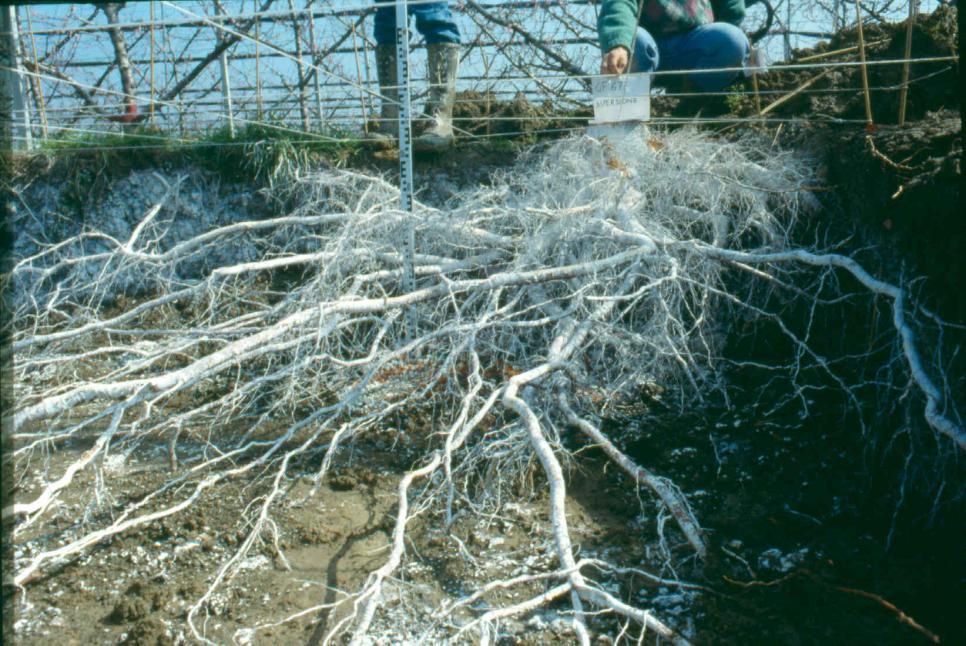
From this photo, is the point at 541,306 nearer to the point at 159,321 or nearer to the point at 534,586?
the point at 534,586

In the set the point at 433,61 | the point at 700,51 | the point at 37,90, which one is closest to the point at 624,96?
the point at 700,51

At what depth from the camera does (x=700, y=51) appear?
390cm

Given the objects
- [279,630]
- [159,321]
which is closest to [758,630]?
[279,630]

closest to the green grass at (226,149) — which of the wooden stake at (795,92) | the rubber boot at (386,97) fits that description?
the rubber boot at (386,97)

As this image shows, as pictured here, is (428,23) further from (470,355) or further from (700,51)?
(470,355)

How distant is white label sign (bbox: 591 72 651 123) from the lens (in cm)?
339

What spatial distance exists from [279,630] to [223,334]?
120 centimetres

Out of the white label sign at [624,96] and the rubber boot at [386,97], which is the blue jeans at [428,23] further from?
the white label sign at [624,96]

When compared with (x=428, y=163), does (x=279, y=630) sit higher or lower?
lower

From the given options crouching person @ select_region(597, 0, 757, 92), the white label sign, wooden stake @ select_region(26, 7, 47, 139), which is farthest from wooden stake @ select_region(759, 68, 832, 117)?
wooden stake @ select_region(26, 7, 47, 139)

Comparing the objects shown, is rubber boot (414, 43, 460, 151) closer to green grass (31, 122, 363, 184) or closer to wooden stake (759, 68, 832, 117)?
green grass (31, 122, 363, 184)

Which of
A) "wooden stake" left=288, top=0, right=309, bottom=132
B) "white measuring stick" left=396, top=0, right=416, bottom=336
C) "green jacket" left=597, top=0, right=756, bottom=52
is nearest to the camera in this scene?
"white measuring stick" left=396, top=0, right=416, bottom=336

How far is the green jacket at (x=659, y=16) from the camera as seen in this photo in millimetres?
3529

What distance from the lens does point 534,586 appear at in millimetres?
2230
